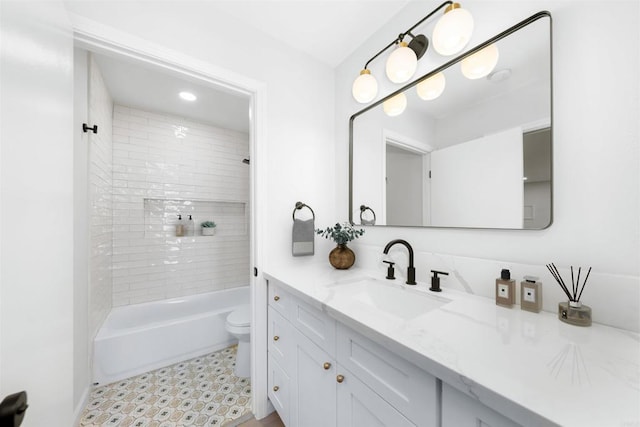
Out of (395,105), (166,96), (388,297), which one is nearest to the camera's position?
(388,297)

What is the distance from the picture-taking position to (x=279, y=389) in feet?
4.30

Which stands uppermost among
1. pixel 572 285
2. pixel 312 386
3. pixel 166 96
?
pixel 166 96

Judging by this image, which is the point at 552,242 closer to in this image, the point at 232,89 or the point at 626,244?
the point at 626,244

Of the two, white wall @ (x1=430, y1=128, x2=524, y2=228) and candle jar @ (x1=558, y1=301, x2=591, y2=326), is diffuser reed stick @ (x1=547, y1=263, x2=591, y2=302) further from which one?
white wall @ (x1=430, y1=128, x2=524, y2=228)

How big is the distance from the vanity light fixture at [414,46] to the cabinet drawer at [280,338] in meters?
1.39

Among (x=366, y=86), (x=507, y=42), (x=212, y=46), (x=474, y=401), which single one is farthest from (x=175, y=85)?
(x=474, y=401)

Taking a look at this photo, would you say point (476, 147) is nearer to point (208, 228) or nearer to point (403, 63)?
point (403, 63)

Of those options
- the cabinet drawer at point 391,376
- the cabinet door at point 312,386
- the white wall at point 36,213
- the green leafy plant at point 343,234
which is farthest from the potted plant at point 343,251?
the white wall at point 36,213

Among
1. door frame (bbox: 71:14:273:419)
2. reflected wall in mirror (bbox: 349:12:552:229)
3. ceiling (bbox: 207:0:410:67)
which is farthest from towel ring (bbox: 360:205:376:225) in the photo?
ceiling (bbox: 207:0:410:67)

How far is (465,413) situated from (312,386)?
68 cm

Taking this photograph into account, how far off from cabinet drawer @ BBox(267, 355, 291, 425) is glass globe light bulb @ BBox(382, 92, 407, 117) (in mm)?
1575

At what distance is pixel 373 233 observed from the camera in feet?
5.12

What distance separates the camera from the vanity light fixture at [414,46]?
1021 mm

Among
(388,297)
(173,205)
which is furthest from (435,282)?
(173,205)
